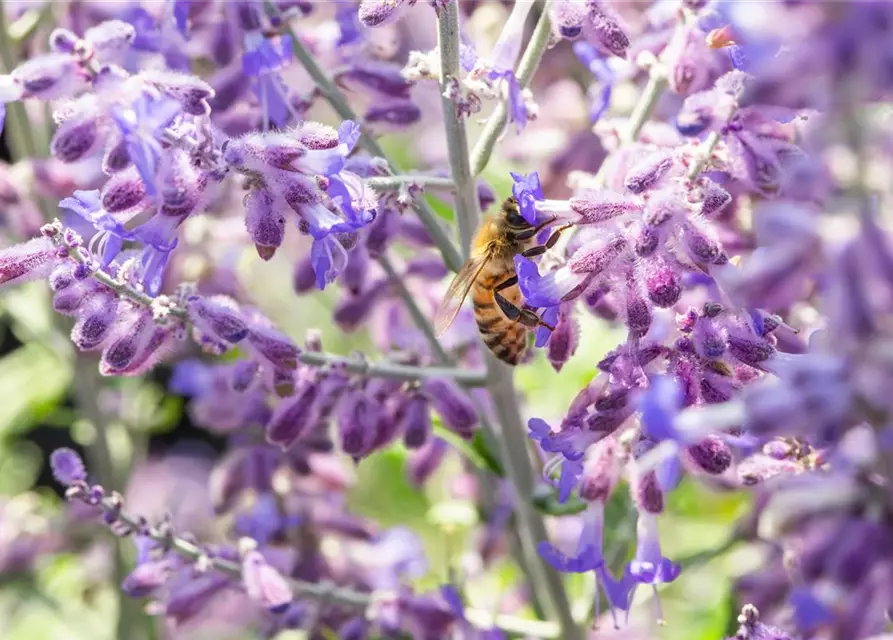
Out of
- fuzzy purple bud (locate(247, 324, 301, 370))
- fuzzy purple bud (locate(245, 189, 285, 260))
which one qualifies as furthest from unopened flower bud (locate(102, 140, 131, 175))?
fuzzy purple bud (locate(247, 324, 301, 370))

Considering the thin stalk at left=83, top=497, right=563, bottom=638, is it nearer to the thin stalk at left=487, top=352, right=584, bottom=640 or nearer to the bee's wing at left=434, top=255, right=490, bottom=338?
the thin stalk at left=487, top=352, right=584, bottom=640

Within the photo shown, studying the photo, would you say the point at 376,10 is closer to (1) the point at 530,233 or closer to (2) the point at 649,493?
(1) the point at 530,233

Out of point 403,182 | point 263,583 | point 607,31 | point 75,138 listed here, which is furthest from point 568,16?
point 263,583

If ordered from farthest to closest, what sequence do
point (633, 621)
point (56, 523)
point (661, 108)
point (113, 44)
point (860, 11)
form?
point (56, 523) → point (633, 621) → point (661, 108) → point (113, 44) → point (860, 11)

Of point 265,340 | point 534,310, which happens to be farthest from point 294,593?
point 534,310

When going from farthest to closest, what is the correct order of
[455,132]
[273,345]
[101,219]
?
[273,345] < [455,132] < [101,219]

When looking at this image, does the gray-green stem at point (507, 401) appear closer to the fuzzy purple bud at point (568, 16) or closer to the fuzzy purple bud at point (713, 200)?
the fuzzy purple bud at point (568, 16)

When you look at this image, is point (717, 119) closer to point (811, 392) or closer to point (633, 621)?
point (811, 392)
